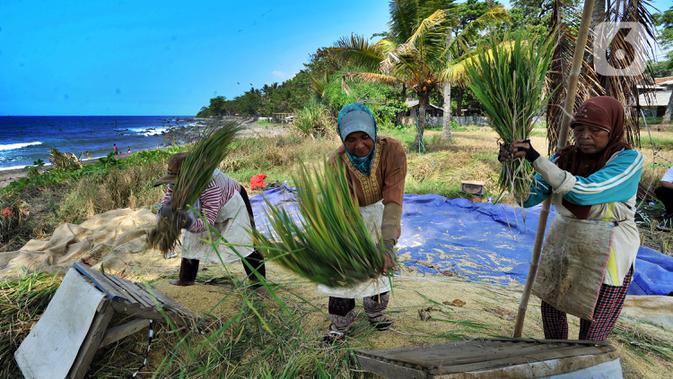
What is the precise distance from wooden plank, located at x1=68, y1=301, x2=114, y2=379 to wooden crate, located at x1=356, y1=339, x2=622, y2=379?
1165 mm

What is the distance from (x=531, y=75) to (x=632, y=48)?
17.8ft

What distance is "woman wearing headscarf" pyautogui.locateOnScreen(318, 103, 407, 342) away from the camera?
1.82 meters

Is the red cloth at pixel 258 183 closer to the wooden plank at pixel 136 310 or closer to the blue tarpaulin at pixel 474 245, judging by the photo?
the blue tarpaulin at pixel 474 245

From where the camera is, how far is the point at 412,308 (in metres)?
2.59

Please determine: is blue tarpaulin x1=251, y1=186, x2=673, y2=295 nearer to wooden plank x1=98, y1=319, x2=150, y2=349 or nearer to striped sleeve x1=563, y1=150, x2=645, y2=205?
wooden plank x1=98, y1=319, x2=150, y2=349

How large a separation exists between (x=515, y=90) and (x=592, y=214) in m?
0.65

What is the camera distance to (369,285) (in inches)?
66.1

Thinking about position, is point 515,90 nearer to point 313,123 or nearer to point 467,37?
point 467,37

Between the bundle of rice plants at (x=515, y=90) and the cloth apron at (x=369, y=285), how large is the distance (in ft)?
2.18

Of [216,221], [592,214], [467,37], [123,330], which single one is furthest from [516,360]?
[467,37]

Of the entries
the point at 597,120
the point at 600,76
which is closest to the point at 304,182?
the point at 597,120

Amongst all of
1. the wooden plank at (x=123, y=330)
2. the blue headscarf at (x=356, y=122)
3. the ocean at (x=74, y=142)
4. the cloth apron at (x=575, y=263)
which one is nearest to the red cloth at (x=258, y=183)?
the ocean at (x=74, y=142)

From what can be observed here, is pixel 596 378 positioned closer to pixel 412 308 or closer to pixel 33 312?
pixel 412 308

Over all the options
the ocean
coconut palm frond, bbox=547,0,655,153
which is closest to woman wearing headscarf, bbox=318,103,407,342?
the ocean
